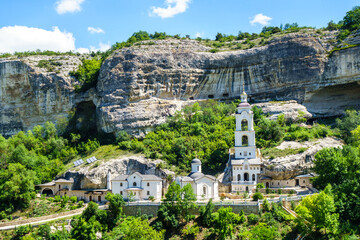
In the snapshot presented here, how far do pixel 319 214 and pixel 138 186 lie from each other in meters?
19.7

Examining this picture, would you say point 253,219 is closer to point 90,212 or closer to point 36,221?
point 90,212

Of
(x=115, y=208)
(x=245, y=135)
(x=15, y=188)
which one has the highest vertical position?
(x=245, y=135)

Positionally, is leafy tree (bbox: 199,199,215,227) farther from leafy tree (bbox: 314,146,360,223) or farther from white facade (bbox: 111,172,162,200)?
leafy tree (bbox: 314,146,360,223)

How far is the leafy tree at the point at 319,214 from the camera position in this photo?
36500 mm

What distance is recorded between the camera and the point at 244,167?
50156 mm

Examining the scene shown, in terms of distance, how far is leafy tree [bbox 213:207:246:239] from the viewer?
38406mm

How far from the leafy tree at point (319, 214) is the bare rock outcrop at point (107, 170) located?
713 inches

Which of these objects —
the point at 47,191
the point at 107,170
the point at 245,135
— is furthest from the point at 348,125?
the point at 47,191

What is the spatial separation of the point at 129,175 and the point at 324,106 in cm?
3419

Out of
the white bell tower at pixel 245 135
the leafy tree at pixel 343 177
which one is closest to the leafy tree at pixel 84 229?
the white bell tower at pixel 245 135

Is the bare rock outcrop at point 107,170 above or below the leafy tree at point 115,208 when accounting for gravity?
above

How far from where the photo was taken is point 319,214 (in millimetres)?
36719

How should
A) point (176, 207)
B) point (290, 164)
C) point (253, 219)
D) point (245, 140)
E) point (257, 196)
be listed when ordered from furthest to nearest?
point (245, 140) < point (290, 164) < point (257, 196) < point (176, 207) < point (253, 219)

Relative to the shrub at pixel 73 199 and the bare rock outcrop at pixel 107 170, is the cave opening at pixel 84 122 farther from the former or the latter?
the shrub at pixel 73 199
